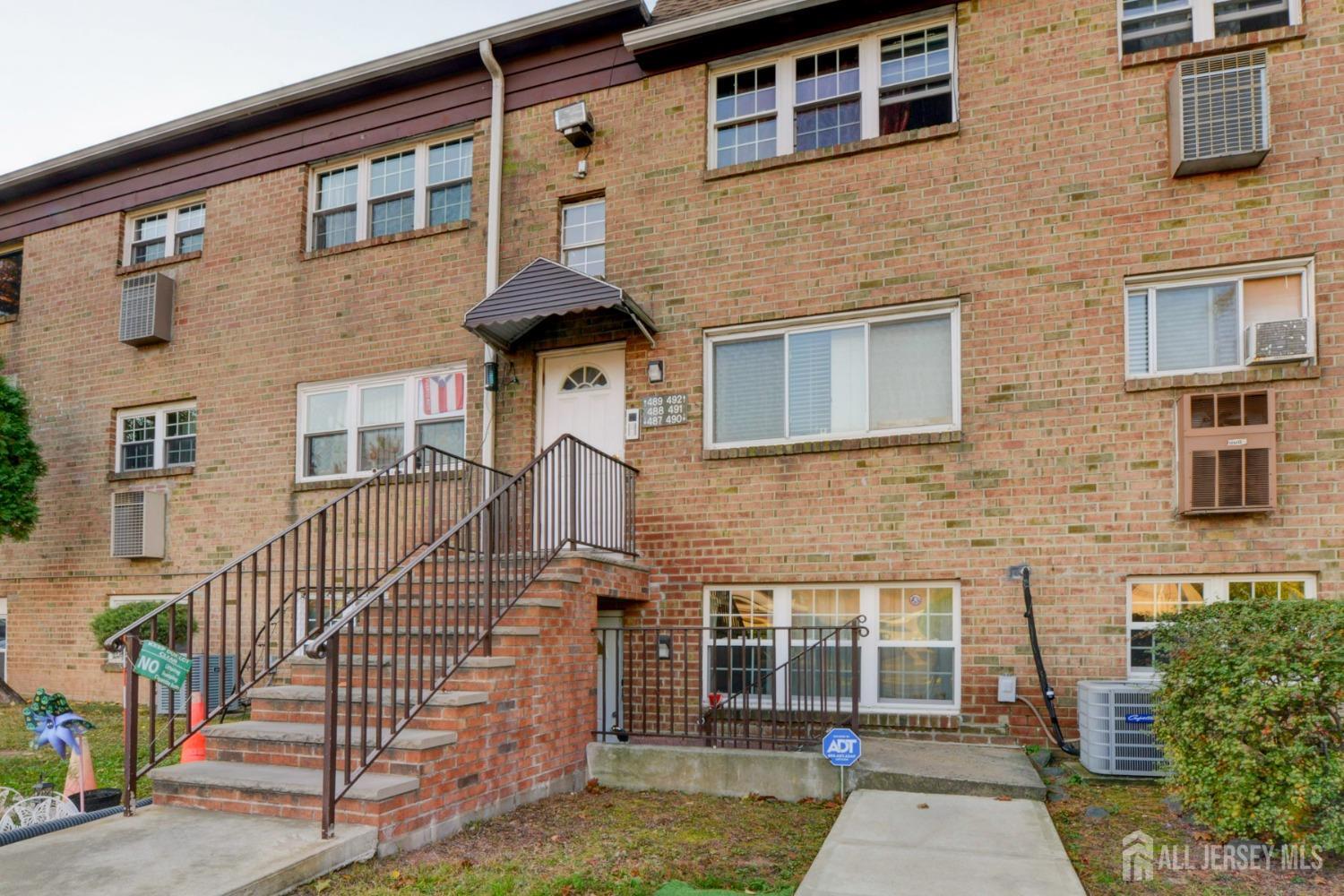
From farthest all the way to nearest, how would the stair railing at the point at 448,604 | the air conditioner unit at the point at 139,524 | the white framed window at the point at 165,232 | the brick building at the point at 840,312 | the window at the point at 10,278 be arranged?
the window at the point at 10,278
the white framed window at the point at 165,232
the air conditioner unit at the point at 139,524
the brick building at the point at 840,312
the stair railing at the point at 448,604

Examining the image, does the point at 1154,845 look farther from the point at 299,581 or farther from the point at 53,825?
the point at 299,581

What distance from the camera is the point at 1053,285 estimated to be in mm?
7441

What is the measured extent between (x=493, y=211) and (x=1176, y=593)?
7.11 metres

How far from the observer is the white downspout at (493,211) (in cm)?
923

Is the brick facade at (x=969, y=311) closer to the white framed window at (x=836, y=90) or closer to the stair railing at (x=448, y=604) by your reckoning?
the white framed window at (x=836, y=90)

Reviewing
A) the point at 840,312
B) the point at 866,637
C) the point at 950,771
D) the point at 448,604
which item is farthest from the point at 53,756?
the point at 840,312

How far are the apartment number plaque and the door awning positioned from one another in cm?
58

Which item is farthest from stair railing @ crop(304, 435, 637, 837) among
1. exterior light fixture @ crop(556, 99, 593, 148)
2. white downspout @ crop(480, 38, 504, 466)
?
exterior light fixture @ crop(556, 99, 593, 148)

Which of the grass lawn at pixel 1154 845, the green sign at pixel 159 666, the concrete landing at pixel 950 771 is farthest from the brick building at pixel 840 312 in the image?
the green sign at pixel 159 666

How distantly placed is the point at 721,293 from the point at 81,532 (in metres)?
8.80

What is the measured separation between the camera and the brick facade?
692cm

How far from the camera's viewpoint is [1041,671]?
6992 mm

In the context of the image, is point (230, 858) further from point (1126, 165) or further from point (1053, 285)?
point (1126, 165)

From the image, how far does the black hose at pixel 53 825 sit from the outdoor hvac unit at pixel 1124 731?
6.11 meters
